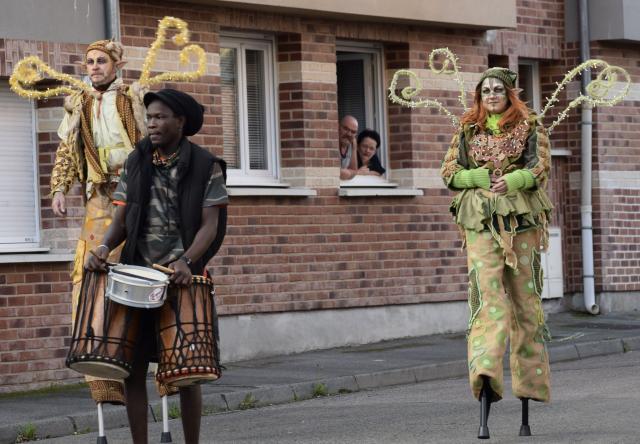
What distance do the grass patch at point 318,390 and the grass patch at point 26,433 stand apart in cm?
257

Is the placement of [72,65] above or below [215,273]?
above

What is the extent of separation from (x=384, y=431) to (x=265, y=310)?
5.67m

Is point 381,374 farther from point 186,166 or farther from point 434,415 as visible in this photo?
point 186,166

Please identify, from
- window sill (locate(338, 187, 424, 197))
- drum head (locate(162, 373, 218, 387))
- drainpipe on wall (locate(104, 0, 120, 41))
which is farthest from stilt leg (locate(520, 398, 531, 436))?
window sill (locate(338, 187, 424, 197))

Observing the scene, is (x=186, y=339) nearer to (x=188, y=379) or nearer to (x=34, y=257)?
(x=188, y=379)

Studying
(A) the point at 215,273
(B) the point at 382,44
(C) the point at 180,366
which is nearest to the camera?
(C) the point at 180,366

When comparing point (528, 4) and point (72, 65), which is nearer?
point (72, 65)

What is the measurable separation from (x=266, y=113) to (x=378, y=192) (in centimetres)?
141

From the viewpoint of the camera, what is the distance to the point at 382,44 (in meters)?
17.2

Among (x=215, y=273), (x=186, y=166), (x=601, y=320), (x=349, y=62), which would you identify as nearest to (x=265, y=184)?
(x=215, y=273)

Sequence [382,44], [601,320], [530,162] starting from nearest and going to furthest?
[530,162] → [382,44] → [601,320]

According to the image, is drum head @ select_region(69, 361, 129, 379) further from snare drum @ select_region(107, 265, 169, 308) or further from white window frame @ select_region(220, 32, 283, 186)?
white window frame @ select_region(220, 32, 283, 186)

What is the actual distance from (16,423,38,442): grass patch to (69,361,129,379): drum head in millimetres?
2839

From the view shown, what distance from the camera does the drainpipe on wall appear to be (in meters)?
13.9
